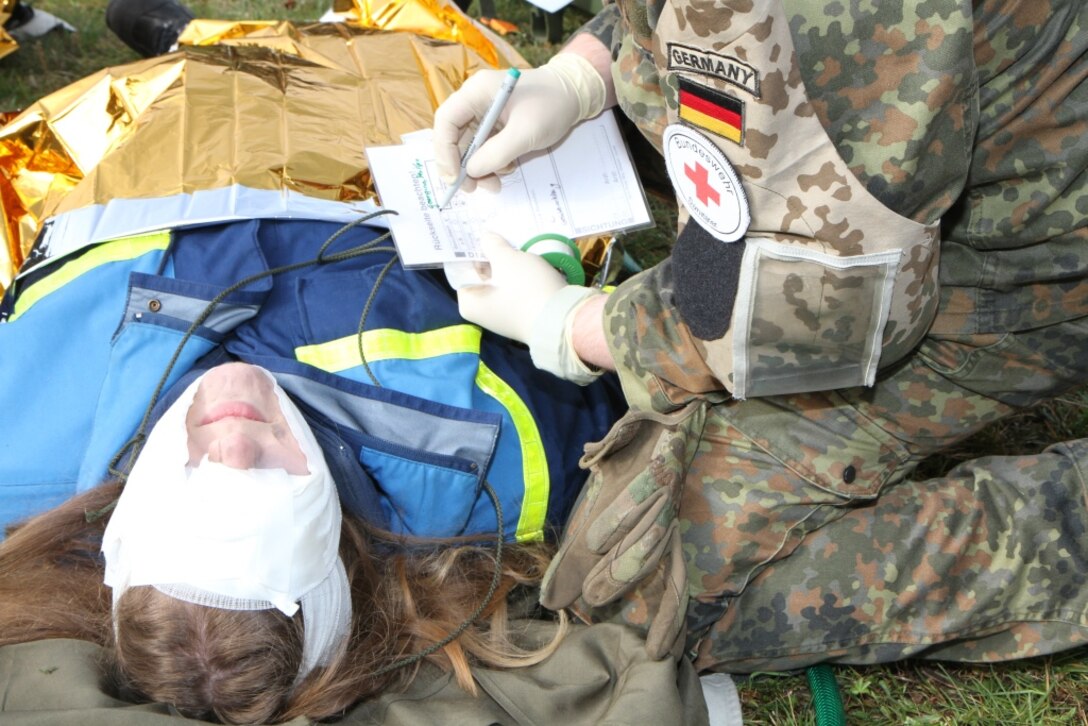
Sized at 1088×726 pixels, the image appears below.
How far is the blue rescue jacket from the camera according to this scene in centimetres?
191

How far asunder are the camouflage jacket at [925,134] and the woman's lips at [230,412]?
2.00 feet

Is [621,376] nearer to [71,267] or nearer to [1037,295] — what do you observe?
[1037,295]

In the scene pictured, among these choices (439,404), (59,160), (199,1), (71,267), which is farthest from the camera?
(199,1)

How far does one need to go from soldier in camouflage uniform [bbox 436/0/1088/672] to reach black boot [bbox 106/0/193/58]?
1.62 meters

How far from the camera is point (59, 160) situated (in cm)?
244

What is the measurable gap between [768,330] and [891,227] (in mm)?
223

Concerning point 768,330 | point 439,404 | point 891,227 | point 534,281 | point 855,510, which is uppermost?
point 891,227

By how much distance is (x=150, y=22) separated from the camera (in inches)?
127

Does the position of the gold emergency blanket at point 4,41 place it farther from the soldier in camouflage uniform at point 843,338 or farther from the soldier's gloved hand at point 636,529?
the soldier's gloved hand at point 636,529

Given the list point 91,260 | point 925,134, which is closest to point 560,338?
point 925,134

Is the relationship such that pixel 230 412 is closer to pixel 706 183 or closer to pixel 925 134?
pixel 706 183

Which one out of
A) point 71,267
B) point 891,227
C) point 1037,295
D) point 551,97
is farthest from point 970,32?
point 71,267

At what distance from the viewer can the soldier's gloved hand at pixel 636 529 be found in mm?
1761

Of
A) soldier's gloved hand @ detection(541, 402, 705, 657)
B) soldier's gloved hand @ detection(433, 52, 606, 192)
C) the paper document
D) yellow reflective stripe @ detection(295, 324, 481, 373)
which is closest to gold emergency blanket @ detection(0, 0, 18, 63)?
the paper document
